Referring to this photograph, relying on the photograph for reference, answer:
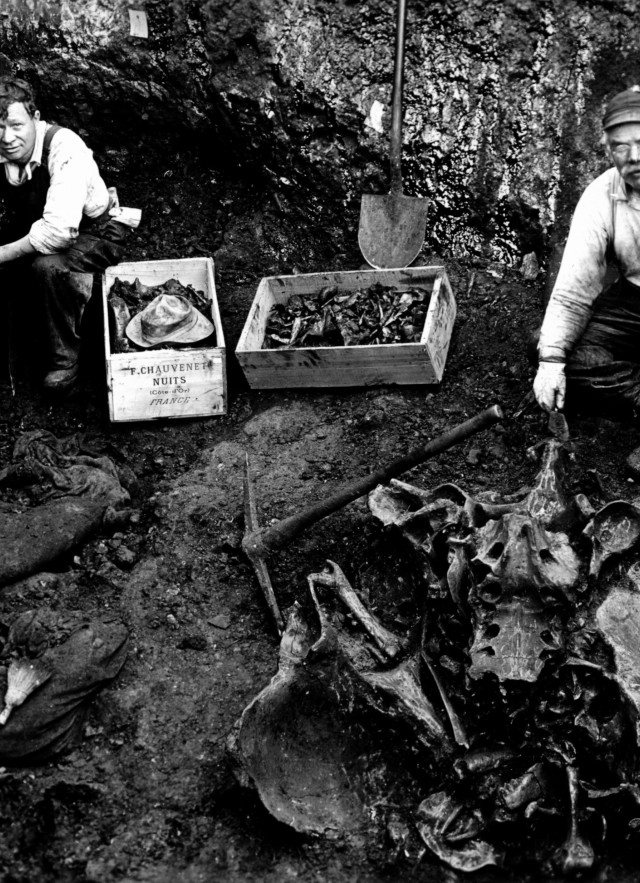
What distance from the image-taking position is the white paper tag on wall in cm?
716

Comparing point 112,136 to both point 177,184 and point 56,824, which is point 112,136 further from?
point 56,824

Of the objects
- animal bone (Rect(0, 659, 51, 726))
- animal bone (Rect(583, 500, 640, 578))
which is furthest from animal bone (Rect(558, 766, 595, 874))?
animal bone (Rect(0, 659, 51, 726))

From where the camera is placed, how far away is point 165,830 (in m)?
4.24

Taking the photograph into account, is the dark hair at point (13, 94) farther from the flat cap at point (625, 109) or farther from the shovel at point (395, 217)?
the flat cap at point (625, 109)

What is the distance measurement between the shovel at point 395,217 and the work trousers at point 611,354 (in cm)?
151

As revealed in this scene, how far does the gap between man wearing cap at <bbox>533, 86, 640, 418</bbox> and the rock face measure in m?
1.49

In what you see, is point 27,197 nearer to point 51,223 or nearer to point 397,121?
point 51,223

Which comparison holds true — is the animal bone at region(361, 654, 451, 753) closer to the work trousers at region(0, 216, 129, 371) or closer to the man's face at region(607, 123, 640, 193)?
the man's face at region(607, 123, 640, 193)

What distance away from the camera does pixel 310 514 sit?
5.02 metres

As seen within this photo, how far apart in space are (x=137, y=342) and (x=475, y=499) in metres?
2.45

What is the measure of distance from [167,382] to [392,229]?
1.71 meters

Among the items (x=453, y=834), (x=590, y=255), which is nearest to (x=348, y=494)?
(x=453, y=834)

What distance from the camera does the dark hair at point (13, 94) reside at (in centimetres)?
590

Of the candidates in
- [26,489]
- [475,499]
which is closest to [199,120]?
[26,489]
